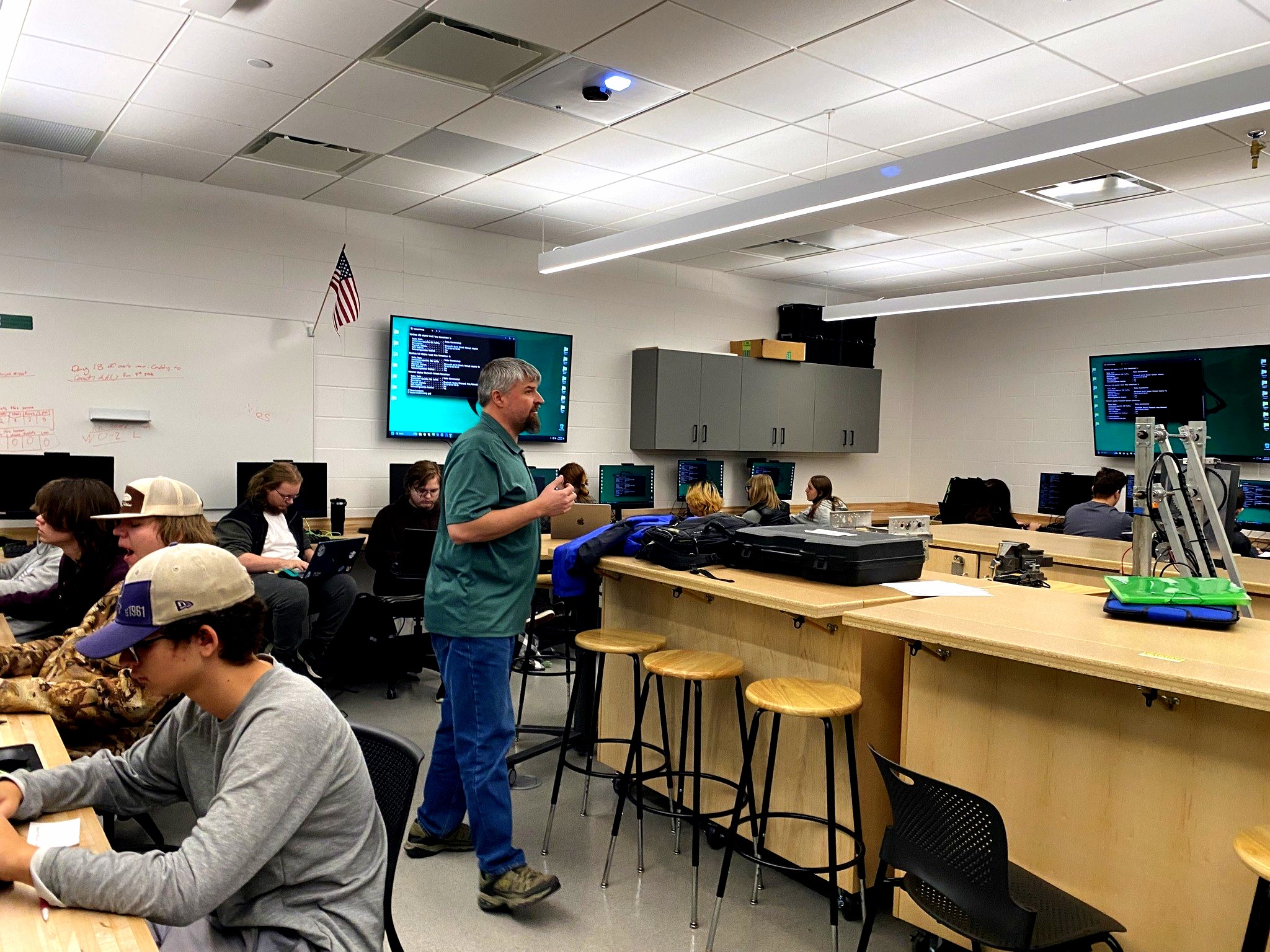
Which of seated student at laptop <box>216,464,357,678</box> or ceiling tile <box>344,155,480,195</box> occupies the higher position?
ceiling tile <box>344,155,480,195</box>

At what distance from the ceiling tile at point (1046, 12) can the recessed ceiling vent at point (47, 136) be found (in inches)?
169

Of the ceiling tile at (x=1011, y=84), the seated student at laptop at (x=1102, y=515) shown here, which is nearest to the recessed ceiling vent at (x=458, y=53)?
the ceiling tile at (x=1011, y=84)

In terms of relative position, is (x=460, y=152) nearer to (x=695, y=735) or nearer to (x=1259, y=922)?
(x=695, y=735)

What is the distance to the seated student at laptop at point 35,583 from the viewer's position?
128 inches

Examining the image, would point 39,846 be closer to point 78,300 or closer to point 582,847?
point 582,847

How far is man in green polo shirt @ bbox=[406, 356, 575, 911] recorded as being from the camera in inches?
113

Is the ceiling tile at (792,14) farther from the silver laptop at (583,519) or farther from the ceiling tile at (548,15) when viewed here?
the silver laptop at (583,519)

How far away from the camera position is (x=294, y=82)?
13.4 feet

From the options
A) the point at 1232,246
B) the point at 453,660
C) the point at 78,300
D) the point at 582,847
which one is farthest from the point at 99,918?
the point at 1232,246

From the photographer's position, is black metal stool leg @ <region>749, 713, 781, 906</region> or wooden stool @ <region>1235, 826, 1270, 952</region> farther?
black metal stool leg @ <region>749, 713, 781, 906</region>

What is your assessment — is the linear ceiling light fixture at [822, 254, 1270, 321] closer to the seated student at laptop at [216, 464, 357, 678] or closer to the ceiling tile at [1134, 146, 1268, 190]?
the ceiling tile at [1134, 146, 1268, 190]

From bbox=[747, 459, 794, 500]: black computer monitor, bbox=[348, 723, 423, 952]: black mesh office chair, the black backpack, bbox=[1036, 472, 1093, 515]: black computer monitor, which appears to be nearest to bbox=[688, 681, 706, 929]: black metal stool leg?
the black backpack

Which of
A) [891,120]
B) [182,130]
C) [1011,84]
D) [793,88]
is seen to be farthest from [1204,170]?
[182,130]

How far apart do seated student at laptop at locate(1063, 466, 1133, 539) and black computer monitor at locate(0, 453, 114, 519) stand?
577cm
